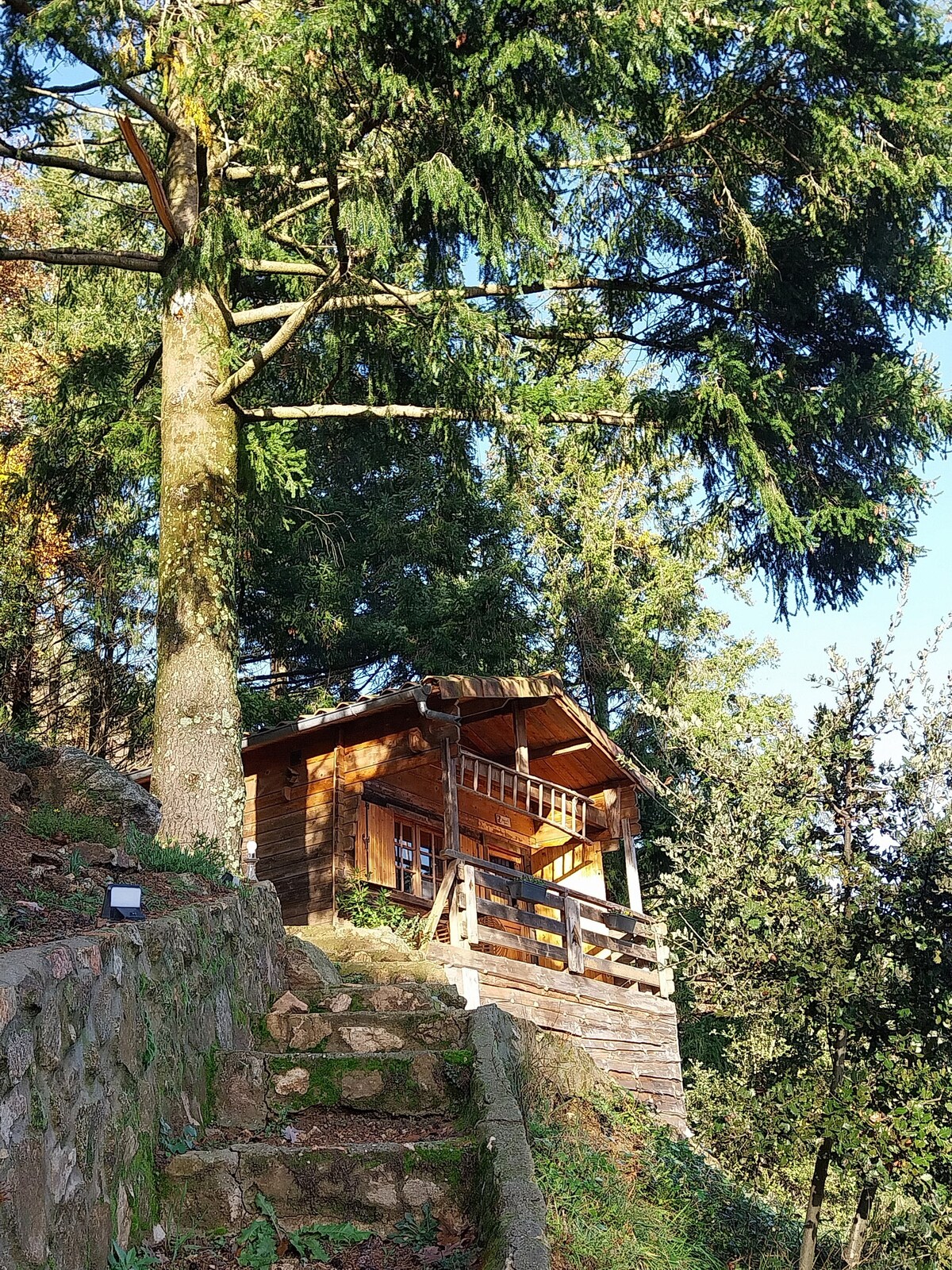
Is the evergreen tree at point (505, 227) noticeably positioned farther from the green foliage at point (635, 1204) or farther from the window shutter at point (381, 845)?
the window shutter at point (381, 845)

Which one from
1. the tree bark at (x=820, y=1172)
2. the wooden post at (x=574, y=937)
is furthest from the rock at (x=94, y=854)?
the wooden post at (x=574, y=937)

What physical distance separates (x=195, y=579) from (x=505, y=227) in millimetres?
4217

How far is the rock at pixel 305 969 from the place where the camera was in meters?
8.21

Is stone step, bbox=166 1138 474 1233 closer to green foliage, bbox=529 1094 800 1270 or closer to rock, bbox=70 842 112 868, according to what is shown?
green foliage, bbox=529 1094 800 1270

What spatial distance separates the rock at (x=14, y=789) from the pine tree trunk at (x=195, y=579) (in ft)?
8.61

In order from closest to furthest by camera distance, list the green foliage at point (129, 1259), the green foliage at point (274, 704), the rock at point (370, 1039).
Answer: the green foliage at point (129, 1259)
the rock at point (370, 1039)
the green foliage at point (274, 704)

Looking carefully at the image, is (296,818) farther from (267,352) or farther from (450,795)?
(267,352)

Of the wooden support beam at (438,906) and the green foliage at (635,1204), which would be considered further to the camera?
the wooden support beam at (438,906)

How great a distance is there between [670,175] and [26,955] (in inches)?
436

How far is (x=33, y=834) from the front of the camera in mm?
6195

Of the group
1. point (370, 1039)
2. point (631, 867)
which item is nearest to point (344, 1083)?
point (370, 1039)

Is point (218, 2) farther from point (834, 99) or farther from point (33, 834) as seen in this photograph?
point (33, 834)

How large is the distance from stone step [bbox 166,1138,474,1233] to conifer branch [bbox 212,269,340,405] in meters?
7.42

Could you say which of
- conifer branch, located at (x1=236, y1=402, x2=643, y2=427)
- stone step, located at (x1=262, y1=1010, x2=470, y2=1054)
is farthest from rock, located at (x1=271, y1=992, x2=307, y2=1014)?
conifer branch, located at (x1=236, y1=402, x2=643, y2=427)
